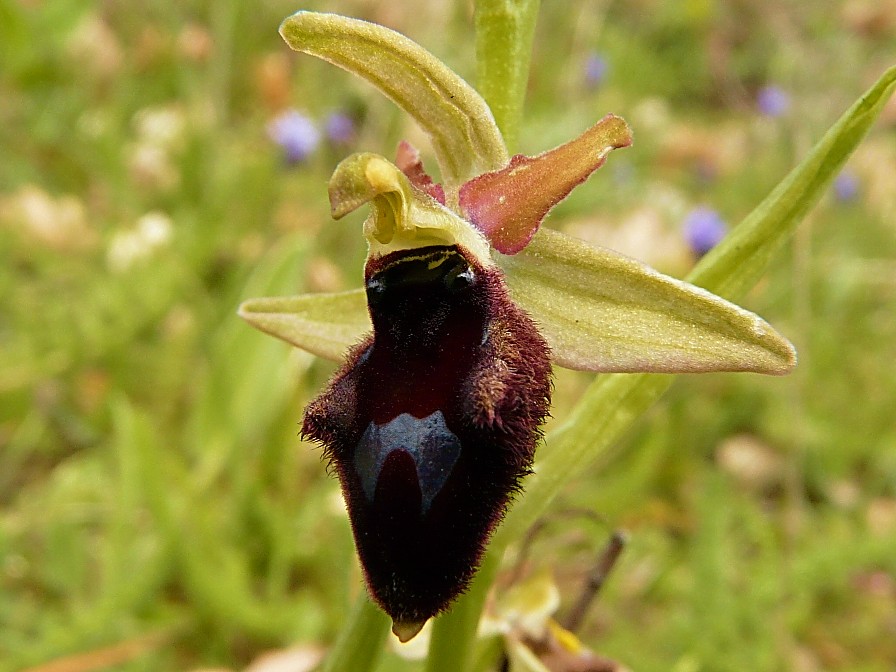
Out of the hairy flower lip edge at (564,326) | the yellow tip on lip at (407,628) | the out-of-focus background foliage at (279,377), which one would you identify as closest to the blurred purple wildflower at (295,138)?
the out-of-focus background foliage at (279,377)

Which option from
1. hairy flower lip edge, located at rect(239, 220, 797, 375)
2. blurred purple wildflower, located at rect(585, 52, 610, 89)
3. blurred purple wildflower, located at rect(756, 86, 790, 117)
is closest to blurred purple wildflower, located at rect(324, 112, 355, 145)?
blurred purple wildflower, located at rect(585, 52, 610, 89)

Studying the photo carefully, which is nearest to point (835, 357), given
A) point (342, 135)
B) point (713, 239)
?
point (713, 239)

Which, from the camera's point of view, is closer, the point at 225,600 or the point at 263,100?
the point at 225,600

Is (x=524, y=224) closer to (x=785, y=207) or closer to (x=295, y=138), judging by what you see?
(x=785, y=207)

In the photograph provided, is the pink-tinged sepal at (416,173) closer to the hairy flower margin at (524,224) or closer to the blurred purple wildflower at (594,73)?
the hairy flower margin at (524,224)

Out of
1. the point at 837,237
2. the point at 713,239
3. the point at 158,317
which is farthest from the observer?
the point at 837,237

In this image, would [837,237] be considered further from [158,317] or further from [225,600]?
[225,600]

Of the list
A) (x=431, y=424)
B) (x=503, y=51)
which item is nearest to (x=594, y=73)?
(x=503, y=51)
